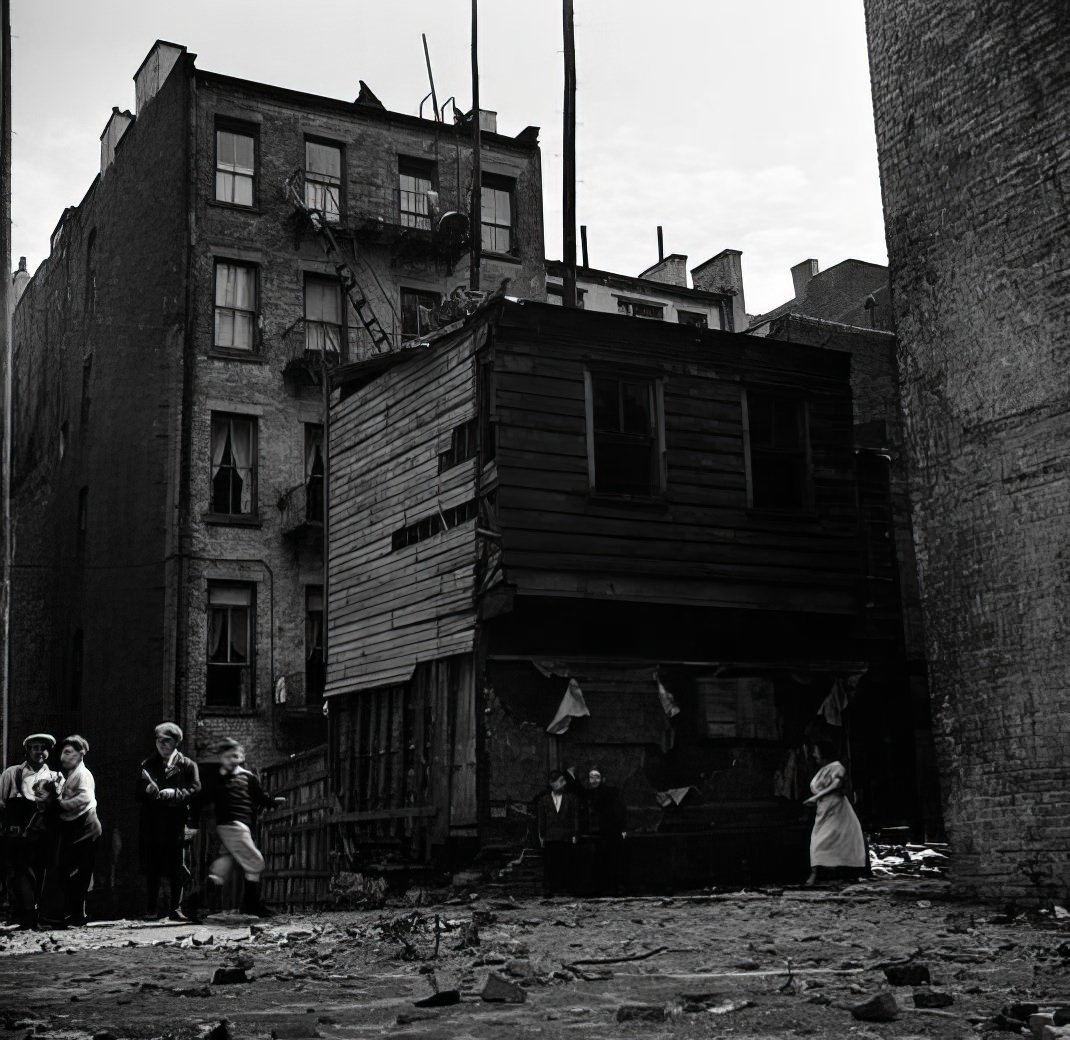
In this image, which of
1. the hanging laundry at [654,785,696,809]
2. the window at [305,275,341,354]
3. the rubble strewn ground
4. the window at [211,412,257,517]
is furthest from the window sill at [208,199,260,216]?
the rubble strewn ground

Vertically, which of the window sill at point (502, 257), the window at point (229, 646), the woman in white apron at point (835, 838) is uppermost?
the window sill at point (502, 257)

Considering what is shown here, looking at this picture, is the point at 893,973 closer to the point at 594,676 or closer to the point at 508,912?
the point at 508,912

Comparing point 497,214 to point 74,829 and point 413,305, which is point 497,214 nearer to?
point 413,305

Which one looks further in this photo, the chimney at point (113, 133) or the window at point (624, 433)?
the chimney at point (113, 133)

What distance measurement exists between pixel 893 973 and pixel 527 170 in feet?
90.4

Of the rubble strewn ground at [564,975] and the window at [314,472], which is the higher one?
the window at [314,472]

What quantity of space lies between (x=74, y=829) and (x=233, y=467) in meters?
15.1

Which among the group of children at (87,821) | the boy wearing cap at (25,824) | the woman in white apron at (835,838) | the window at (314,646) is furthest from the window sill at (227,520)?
the woman in white apron at (835,838)

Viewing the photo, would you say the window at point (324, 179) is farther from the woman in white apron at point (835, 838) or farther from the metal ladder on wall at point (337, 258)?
the woman in white apron at point (835, 838)

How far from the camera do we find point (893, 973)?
6.99 m

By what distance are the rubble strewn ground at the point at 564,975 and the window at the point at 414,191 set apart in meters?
20.3

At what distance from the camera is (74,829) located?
508 inches

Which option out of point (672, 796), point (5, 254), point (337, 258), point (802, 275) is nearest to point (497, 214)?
point (337, 258)

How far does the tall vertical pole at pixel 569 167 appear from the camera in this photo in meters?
23.2
